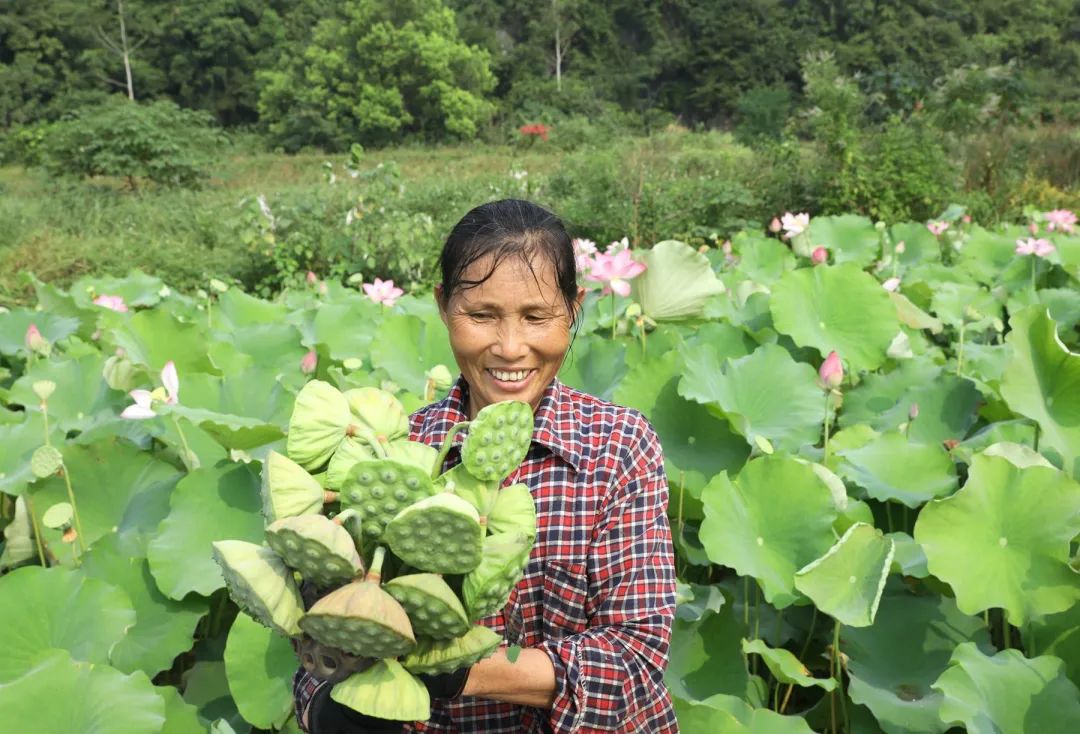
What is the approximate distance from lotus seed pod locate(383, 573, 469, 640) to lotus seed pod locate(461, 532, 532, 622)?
0.6 inches

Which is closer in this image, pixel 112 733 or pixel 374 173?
pixel 112 733

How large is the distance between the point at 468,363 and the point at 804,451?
1178 millimetres

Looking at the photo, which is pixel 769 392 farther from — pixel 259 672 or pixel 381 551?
pixel 381 551

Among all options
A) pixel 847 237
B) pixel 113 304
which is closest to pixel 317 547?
pixel 113 304

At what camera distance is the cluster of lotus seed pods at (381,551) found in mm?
633

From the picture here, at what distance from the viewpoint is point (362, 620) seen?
2.02ft

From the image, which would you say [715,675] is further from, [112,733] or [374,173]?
[374,173]

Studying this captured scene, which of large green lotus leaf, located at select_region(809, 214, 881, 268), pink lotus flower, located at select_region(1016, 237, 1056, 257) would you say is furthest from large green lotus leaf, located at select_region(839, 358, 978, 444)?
large green lotus leaf, located at select_region(809, 214, 881, 268)

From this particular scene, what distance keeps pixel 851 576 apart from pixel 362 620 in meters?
0.94

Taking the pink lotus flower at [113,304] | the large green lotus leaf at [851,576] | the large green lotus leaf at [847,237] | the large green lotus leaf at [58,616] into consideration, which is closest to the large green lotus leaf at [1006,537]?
the large green lotus leaf at [851,576]

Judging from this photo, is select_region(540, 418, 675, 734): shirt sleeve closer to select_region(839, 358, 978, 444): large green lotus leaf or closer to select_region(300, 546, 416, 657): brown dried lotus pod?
select_region(300, 546, 416, 657): brown dried lotus pod

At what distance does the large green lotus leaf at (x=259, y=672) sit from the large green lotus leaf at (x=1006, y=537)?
38.9 inches

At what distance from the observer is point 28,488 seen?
1.71 meters

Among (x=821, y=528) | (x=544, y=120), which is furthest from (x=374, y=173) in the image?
(x=544, y=120)
